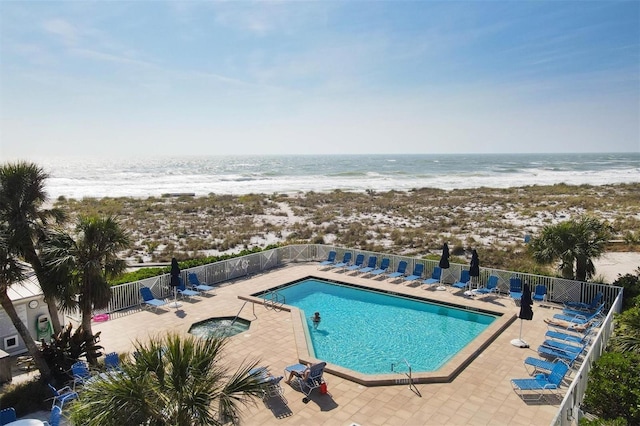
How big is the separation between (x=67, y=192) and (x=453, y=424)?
67.6 m

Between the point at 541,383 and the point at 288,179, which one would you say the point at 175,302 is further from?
the point at 288,179

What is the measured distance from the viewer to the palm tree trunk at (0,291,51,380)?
27.8 ft

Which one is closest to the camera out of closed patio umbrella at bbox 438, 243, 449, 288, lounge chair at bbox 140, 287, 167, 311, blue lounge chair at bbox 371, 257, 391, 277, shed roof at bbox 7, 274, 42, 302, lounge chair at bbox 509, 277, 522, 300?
shed roof at bbox 7, 274, 42, 302

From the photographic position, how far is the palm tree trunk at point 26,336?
848 cm

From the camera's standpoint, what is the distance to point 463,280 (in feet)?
51.7

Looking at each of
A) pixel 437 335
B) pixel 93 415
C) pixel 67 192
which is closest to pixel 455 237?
pixel 437 335

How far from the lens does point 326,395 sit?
8633 millimetres

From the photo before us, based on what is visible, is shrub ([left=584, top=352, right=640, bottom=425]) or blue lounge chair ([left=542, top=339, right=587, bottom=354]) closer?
shrub ([left=584, top=352, right=640, bottom=425])

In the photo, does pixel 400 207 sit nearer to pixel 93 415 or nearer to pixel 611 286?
pixel 611 286

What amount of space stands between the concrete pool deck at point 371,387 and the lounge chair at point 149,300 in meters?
0.28

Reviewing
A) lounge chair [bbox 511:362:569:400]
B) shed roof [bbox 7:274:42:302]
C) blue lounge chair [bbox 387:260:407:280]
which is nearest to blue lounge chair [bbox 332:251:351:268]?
blue lounge chair [bbox 387:260:407:280]

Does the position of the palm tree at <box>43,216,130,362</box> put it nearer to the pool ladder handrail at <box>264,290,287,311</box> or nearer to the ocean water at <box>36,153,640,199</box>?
the pool ladder handrail at <box>264,290,287,311</box>

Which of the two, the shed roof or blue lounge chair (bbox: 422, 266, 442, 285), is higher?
the shed roof

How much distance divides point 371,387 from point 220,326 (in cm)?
540
